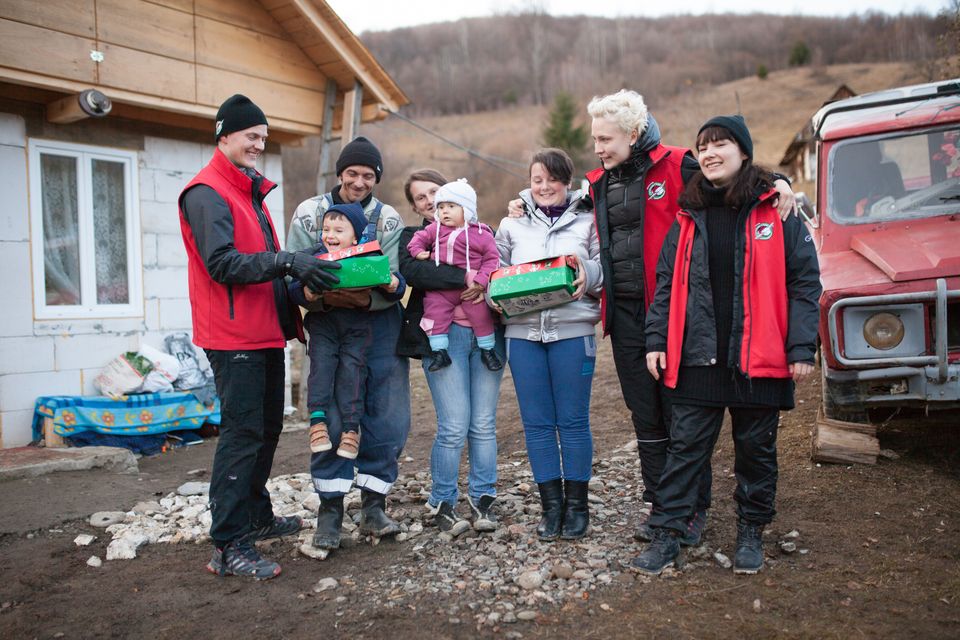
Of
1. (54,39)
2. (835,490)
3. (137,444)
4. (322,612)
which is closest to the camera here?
(322,612)

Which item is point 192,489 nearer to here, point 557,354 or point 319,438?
point 319,438

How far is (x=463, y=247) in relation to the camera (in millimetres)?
4113

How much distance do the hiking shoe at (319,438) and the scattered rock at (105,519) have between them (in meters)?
1.79

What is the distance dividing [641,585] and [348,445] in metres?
1.64

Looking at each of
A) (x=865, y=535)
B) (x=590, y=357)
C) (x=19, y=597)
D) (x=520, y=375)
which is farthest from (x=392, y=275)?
(x=865, y=535)

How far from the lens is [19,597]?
11.9ft

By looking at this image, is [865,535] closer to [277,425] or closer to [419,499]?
[419,499]

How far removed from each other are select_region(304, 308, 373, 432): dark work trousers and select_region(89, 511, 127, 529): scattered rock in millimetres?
1842

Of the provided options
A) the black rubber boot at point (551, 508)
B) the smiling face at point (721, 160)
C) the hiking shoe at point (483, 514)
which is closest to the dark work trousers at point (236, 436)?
the hiking shoe at point (483, 514)

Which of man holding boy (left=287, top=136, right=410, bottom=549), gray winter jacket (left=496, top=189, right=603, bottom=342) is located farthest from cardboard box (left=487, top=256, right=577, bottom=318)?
man holding boy (left=287, top=136, right=410, bottom=549)

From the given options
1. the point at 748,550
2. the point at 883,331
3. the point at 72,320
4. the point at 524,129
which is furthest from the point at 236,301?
the point at 524,129

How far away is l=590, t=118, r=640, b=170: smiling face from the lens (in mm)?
3756

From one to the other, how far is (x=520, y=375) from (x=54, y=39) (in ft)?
17.2

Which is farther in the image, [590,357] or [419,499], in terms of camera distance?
[419,499]
